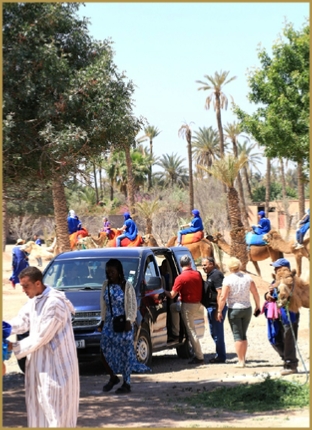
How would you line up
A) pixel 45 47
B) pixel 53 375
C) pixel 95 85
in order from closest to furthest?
pixel 53 375 < pixel 45 47 < pixel 95 85

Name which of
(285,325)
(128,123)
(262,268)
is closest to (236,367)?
(285,325)

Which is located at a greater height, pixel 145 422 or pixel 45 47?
pixel 45 47

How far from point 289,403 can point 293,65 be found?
75.8ft

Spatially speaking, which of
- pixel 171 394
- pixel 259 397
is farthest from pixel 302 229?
pixel 259 397

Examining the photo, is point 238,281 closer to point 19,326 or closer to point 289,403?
point 289,403

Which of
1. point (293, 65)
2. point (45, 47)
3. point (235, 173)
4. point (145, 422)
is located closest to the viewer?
point (145, 422)

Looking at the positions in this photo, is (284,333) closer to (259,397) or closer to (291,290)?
(291,290)

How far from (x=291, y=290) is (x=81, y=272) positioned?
4019 mm

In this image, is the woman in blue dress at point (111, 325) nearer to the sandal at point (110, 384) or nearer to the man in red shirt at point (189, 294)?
the sandal at point (110, 384)

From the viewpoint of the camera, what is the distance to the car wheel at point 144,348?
14047mm

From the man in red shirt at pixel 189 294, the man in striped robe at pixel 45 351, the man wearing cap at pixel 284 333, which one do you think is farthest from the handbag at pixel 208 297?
the man in striped robe at pixel 45 351

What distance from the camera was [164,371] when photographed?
14680 millimetres

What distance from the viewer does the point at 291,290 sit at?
1225 centimetres


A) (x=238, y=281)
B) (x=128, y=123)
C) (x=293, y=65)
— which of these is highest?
(x=293, y=65)
